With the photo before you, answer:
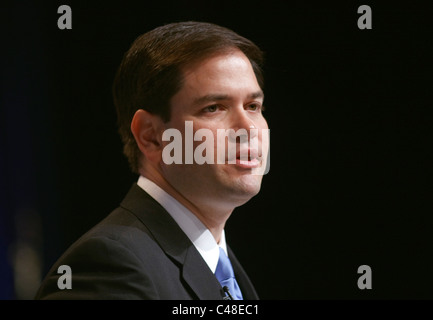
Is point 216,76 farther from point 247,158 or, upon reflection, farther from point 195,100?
point 247,158

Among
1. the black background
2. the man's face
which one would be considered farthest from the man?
the black background

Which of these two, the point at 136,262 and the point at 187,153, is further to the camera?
the point at 187,153

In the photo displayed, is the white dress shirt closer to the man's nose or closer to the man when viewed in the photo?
the man

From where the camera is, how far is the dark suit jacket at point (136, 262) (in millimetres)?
1456

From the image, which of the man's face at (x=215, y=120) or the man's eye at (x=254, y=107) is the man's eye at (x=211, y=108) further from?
the man's eye at (x=254, y=107)

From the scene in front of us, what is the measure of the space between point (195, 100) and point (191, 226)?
15.3 inches

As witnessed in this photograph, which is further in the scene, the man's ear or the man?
the man's ear

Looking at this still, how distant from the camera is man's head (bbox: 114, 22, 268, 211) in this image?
68.9 inches

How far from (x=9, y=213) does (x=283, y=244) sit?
54.6 inches

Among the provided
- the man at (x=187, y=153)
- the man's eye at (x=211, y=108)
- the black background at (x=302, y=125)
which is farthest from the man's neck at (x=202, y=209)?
the black background at (x=302, y=125)

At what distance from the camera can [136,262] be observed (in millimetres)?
1509

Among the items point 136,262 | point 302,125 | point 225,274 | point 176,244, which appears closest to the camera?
point 136,262

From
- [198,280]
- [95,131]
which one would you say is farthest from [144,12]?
[198,280]

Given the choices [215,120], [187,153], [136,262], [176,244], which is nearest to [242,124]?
[215,120]
